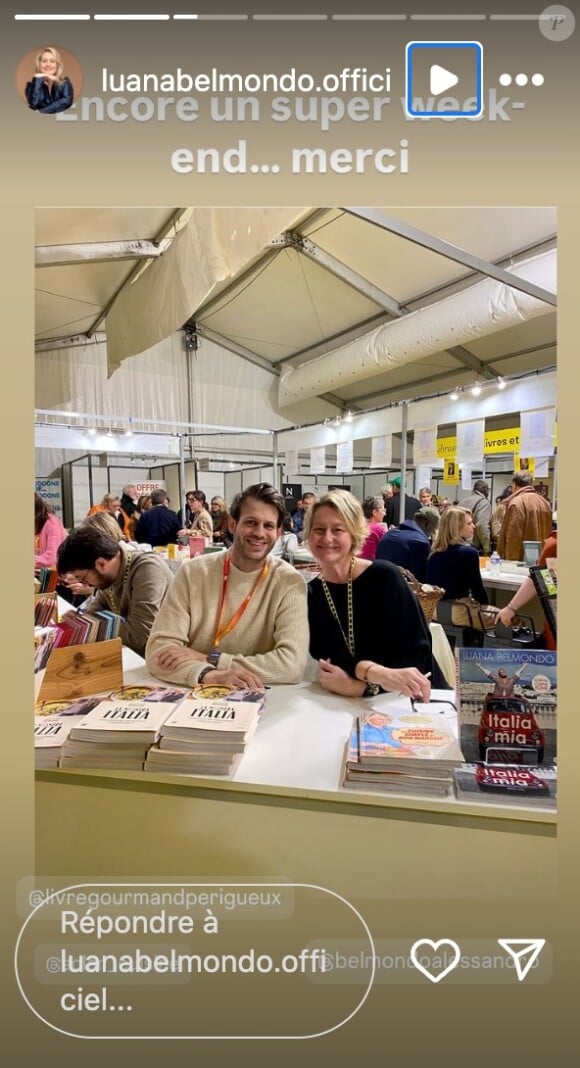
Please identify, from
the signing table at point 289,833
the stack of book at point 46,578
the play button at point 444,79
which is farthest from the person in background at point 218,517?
the play button at point 444,79

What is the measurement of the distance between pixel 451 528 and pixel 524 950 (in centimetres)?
236

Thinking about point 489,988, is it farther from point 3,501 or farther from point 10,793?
point 3,501

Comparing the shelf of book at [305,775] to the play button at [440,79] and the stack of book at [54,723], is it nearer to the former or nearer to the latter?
the stack of book at [54,723]

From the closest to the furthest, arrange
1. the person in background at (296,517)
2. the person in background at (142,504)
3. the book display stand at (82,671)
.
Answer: the book display stand at (82,671) < the person in background at (296,517) < the person in background at (142,504)

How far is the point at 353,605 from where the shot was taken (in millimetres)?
1430

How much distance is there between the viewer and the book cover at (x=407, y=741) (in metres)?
0.85

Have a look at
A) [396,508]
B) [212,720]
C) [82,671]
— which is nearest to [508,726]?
[212,720]

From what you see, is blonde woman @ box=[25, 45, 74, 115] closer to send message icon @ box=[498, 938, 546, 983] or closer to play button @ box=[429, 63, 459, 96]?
play button @ box=[429, 63, 459, 96]

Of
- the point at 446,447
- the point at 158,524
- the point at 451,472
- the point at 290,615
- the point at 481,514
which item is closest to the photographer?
the point at 290,615

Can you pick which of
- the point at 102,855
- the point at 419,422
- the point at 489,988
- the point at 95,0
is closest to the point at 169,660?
the point at 102,855

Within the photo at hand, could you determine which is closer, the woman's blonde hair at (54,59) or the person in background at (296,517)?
the woman's blonde hair at (54,59)

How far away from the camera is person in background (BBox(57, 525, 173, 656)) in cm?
174

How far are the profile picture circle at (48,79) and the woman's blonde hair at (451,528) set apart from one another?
2.61 meters

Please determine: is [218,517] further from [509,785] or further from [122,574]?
[509,785]
